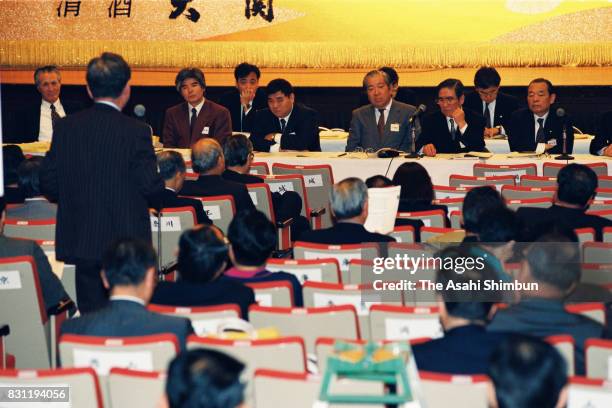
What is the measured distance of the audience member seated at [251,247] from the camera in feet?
14.2

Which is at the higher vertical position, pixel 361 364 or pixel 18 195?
pixel 18 195

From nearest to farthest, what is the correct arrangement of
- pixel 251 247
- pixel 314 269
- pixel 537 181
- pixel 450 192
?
pixel 251 247, pixel 314 269, pixel 450 192, pixel 537 181

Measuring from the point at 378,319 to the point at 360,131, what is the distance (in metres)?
5.16

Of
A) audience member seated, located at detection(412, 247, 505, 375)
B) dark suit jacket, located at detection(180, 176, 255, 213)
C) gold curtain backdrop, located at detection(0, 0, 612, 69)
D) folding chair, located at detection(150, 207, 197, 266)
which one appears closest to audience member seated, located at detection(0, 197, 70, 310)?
folding chair, located at detection(150, 207, 197, 266)

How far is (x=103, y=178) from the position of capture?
451cm

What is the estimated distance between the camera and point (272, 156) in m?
8.39

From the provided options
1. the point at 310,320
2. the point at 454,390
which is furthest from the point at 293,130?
the point at 454,390

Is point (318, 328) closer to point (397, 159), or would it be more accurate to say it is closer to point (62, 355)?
point (62, 355)

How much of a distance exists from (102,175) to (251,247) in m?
0.75

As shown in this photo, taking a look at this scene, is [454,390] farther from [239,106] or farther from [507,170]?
[239,106]

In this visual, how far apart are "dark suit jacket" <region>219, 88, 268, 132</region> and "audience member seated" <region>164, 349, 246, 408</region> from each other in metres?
7.23

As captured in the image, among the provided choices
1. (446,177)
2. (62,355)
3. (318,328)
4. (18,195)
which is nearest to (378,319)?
(318,328)

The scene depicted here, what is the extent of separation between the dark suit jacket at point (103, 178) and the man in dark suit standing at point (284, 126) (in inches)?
167

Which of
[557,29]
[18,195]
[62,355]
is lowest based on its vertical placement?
[62,355]
